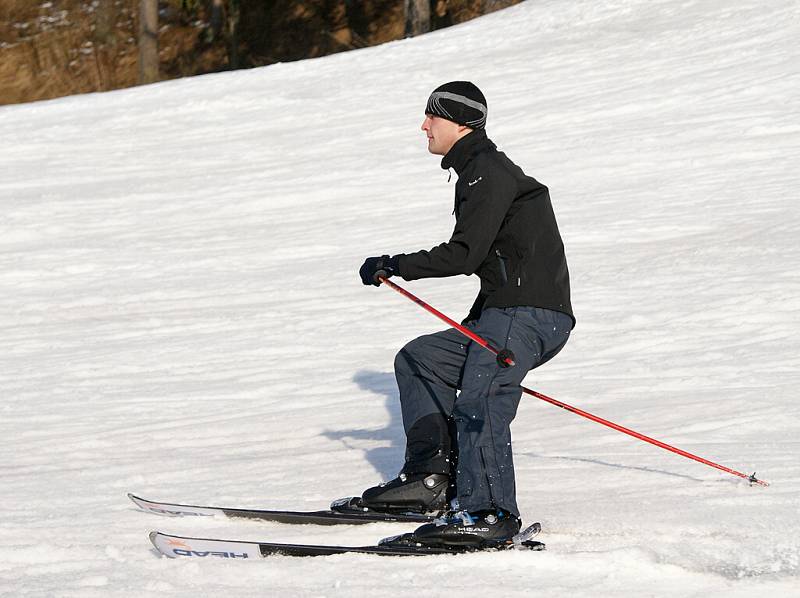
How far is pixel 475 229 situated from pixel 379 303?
5061 millimetres

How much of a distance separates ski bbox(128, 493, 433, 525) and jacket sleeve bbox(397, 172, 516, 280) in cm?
105

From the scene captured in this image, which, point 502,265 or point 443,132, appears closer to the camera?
point 502,265

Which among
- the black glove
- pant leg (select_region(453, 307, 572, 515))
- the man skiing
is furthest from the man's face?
pant leg (select_region(453, 307, 572, 515))

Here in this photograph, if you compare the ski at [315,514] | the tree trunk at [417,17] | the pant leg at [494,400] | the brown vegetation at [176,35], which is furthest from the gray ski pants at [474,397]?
the brown vegetation at [176,35]

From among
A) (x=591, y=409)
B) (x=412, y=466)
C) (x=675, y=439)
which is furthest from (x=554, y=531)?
(x=591, y=409)

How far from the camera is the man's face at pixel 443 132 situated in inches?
172

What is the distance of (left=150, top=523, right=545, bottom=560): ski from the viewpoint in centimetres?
412

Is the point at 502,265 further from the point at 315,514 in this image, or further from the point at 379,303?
the point at 379,303

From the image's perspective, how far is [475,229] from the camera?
4121 mm

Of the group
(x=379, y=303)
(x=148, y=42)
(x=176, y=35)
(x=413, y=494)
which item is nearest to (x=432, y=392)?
(x=413, y=494)

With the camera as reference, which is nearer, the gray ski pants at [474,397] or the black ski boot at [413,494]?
the gray ski pants at [474,397]

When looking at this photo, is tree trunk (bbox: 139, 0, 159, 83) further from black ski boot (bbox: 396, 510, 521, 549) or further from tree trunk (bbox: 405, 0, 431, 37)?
black ski boot (bbox: 396, 510, 521, 549)

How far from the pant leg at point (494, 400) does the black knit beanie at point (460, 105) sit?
71cm

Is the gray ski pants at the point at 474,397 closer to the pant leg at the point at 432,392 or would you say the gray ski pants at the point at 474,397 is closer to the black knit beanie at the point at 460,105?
the pant leg at the point at 432,392
